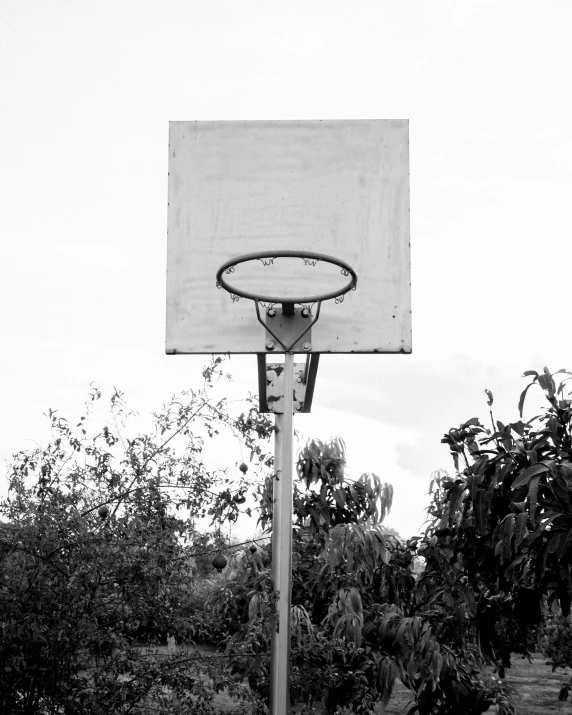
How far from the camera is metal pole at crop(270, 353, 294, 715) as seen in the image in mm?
3877

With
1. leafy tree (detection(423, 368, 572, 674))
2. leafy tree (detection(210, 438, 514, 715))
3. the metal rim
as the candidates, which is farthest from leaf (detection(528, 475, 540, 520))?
the metal rim

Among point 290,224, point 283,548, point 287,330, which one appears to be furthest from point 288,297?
point 283,548

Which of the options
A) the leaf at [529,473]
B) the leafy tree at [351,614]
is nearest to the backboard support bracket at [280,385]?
the leafy tree at [351,614]

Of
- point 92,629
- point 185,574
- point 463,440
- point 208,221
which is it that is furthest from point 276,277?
point 92,629

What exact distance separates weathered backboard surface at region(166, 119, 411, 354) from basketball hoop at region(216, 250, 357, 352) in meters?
0.04

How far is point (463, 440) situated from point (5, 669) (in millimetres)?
2165

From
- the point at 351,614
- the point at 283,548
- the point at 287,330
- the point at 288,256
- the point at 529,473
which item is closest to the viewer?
the point at 529,473

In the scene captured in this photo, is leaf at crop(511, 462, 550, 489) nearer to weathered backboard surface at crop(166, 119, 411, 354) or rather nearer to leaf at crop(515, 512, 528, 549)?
leaf at crop(515, 512, 528, 549)

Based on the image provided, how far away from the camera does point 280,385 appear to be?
4.39 m

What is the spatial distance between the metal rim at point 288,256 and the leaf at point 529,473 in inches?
46.6

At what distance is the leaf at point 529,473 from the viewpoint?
3393 mm

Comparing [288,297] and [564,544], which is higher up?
[288,297]

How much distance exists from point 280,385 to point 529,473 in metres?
1.42

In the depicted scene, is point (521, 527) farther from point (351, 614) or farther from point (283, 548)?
point (351, 614)
